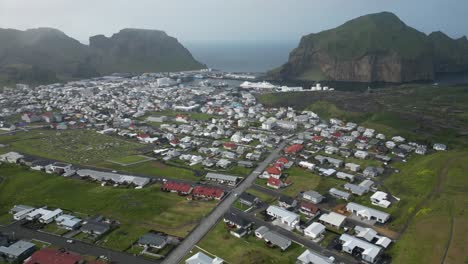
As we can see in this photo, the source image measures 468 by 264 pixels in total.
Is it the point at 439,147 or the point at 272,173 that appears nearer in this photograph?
the point at 272,173

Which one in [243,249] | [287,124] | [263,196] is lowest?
[243,249]

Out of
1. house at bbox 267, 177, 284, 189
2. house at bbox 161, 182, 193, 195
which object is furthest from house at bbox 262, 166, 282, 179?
house at bbox 161, 182, 193, 195

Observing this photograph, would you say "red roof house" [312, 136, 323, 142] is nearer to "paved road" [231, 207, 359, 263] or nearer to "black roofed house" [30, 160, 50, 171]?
"paved road" [231, 207, 359, 263]

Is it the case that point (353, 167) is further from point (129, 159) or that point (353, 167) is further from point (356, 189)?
point (129, 159)

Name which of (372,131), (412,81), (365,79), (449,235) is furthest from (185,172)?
(412,81)

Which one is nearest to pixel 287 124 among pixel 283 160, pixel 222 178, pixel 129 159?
pixel 283 160

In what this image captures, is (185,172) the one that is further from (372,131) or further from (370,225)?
(372,131)
